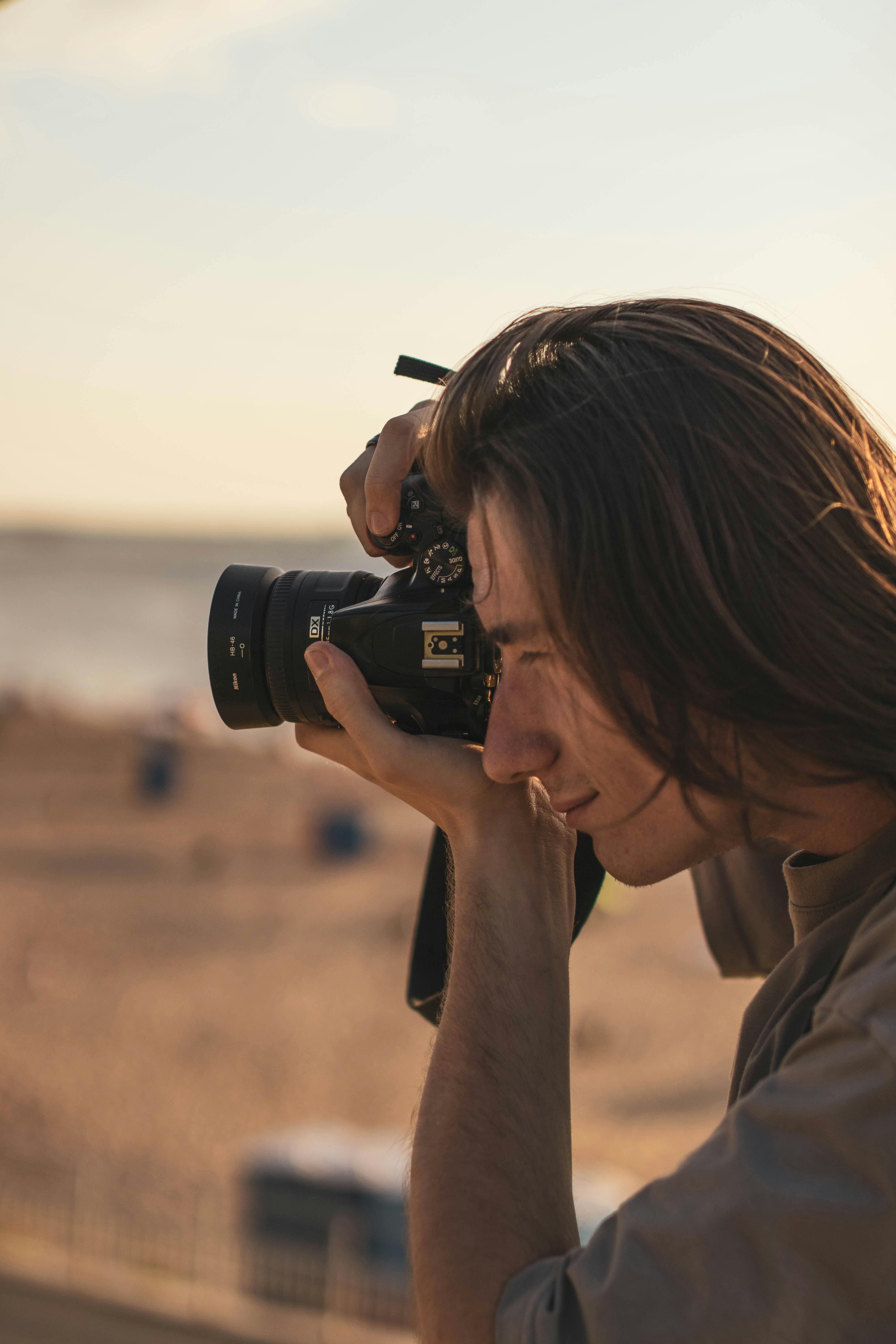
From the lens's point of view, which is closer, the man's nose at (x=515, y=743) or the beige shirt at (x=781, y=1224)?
the beige shirt at (x=781, y=1224)

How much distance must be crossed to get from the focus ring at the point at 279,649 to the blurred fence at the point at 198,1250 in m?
4.40

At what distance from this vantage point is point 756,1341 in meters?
0.69

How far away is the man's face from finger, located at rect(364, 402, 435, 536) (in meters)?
0.28

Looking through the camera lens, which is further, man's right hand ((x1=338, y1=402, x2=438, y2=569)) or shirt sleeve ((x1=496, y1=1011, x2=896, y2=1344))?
man's right hand ((x1=338, y1=402, x2=438, y2=569))

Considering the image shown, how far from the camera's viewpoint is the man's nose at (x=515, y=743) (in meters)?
1.06

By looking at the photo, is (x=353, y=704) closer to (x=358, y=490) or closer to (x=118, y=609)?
(x=358, y=490)

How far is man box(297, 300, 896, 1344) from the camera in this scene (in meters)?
0.77

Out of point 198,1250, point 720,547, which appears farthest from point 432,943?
point 198,1250

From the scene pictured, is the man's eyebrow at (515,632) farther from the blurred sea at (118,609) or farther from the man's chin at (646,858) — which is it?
the blurred sea at (118,609)

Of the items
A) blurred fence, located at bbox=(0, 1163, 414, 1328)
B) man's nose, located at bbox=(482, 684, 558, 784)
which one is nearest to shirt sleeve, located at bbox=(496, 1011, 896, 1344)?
man's nose, located at bbox=(482, 684, 558, 784)

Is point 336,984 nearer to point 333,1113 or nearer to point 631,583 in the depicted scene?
point 333,1113

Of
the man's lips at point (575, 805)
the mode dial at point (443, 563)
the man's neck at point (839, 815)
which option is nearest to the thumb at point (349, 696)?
the mode dial at point (443, 563)

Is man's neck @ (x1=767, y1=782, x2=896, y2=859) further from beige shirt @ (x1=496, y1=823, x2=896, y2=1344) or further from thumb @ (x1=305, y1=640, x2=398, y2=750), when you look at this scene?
thumb @ (x1=305, y1=640, x2=398, y2=750)

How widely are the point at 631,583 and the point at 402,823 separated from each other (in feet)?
44.9
